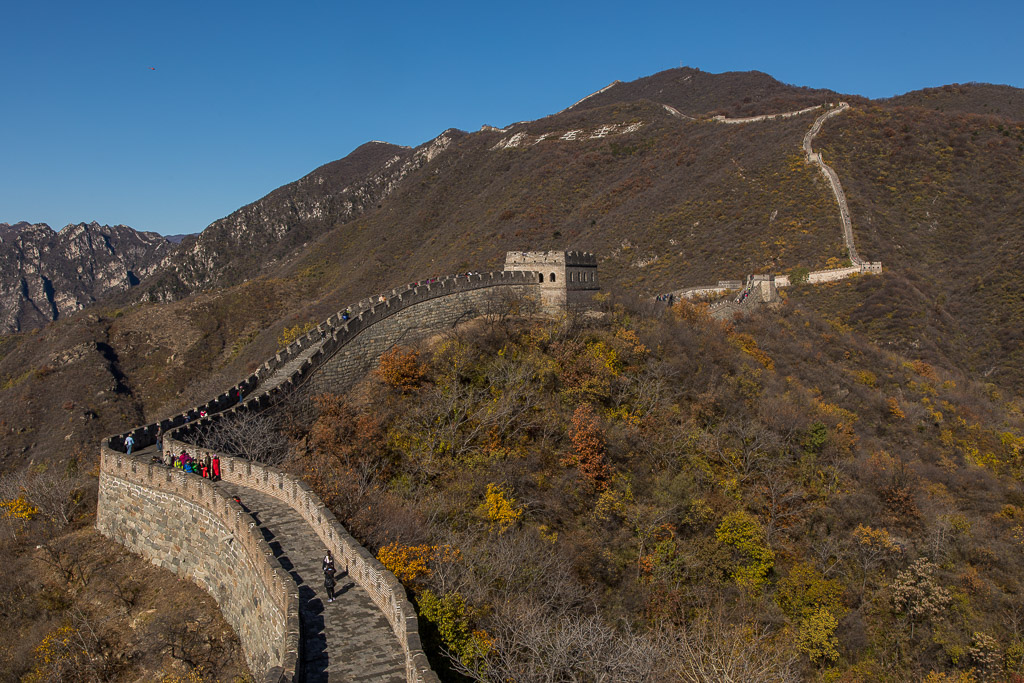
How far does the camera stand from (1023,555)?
2433cm

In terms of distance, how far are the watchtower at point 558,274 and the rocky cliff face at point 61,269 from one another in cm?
13561

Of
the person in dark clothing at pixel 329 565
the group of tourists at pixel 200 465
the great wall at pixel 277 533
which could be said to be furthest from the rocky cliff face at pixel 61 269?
the person in dark clothing at pixel 329 565

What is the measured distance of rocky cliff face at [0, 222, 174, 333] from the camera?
13525cm

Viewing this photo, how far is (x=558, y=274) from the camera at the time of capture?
33188 mm

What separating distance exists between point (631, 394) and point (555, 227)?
5280cm

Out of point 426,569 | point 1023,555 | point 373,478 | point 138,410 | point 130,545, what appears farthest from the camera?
point 138,410

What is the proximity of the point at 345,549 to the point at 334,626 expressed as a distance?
5.52 ft

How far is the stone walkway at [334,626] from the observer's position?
27.2 ft

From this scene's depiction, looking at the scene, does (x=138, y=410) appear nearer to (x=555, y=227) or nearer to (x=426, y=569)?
(x=555, y=227)

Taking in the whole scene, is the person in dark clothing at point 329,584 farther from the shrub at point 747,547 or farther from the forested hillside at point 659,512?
the shrub at point 747,547

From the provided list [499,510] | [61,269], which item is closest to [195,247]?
Answer: [61,269]

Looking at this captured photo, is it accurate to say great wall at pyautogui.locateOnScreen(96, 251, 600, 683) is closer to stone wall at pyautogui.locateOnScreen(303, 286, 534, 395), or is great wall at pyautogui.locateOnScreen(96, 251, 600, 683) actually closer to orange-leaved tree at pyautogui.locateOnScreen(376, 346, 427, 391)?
stone wall at pyautogui.locateOnScreen(303, 286, 534, 395)

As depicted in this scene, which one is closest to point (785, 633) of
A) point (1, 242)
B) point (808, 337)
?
point (808, 337)

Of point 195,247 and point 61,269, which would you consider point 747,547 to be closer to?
point 195,247
